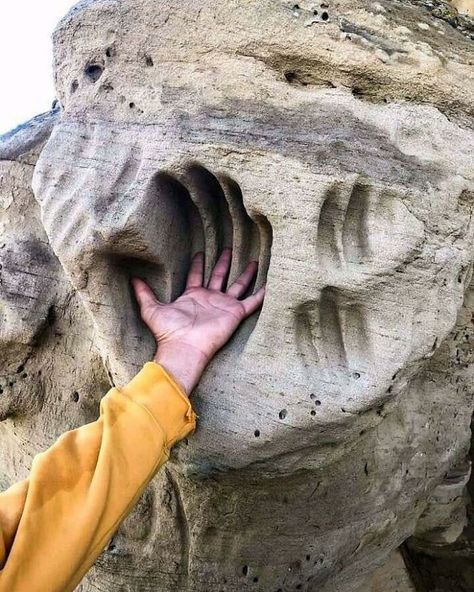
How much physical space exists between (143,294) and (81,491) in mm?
306

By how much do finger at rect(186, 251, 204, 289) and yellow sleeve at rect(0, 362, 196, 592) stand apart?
→ 0.22 metres

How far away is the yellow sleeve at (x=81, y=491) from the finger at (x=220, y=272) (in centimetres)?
22

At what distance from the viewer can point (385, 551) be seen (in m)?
1.34

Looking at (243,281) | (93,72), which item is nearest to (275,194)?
(243,281)

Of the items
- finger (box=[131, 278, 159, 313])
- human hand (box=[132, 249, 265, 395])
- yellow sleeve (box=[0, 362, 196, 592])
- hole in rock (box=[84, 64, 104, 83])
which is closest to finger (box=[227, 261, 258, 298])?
human hand (box=[132, 249, 265, 395])

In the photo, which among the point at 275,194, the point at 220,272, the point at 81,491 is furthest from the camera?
the point at 220,272

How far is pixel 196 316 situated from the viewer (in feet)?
2.74

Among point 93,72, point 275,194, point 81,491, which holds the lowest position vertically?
point 81,491

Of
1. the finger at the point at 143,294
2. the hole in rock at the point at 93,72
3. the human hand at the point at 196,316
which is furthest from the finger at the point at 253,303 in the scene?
the hole in rock at the point at 93,72

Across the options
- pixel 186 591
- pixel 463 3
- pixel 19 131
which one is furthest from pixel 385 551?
pixel 463 3

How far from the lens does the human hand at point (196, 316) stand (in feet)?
2.60

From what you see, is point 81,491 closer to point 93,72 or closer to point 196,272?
point 196,272

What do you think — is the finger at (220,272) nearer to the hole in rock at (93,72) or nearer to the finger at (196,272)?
the finger at (196,272)

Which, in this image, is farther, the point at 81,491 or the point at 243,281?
the point at 243,281
